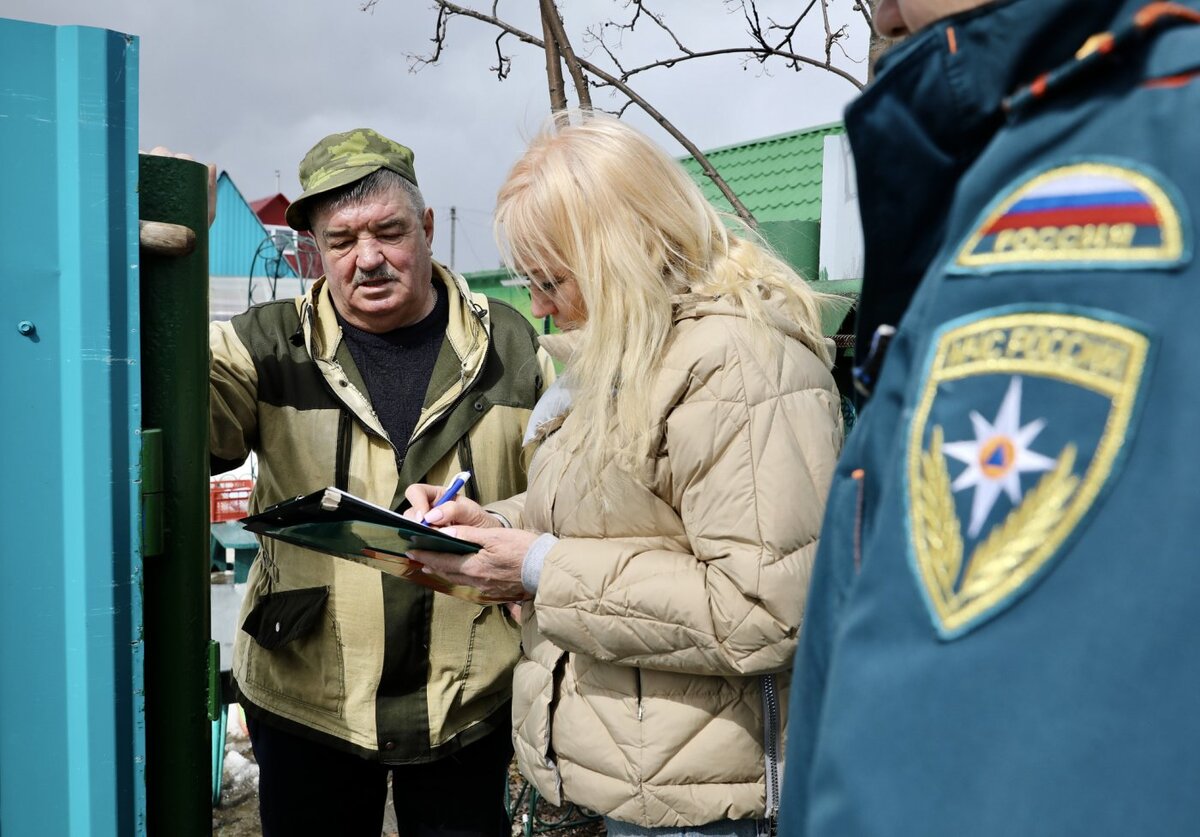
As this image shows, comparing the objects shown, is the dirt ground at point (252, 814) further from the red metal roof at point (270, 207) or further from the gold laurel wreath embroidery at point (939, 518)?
the red metal roof at point (270, 207)

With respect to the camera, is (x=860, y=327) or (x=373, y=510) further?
(x=373, y=510)

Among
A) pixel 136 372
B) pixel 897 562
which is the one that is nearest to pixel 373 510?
pixel 136 372

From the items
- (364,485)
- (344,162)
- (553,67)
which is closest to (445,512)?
(364,485)

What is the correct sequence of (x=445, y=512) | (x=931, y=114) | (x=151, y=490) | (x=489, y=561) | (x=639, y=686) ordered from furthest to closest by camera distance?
(x=445, y=512)
(x=489, y=561)
(x=639, y=686)
(x=151, y=490)
(x=931, y=114)

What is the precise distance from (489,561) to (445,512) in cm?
21

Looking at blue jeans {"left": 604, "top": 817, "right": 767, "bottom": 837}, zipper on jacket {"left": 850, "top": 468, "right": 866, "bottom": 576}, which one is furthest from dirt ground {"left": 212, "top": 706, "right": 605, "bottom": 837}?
zipper on jacket {"left": 850, "top": 468, "right": 866, "bottom": 576}

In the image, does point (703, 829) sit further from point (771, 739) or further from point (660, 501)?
point (660, 501)

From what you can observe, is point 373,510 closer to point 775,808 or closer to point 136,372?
point 136,372

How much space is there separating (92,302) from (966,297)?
3.75 ft

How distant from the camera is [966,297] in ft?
2.03

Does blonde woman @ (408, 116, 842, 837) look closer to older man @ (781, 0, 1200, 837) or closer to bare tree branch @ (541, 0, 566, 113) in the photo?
older man @ (781, 0, 1200, 837)

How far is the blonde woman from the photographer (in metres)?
1.55

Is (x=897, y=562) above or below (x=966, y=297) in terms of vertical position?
below

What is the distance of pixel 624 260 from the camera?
1.71 metres
